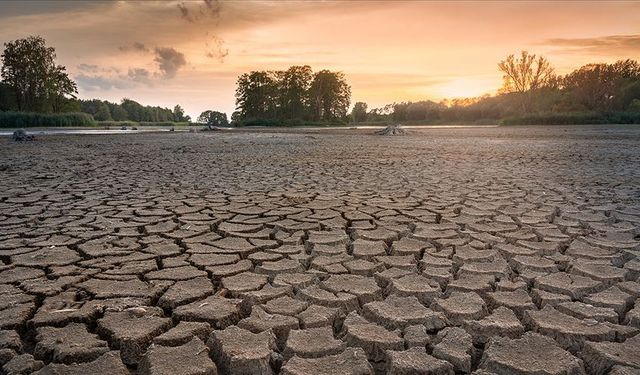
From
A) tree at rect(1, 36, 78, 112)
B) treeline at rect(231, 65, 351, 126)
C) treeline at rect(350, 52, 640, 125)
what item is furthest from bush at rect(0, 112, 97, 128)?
treeline at rect(350, 52, 640, 125)

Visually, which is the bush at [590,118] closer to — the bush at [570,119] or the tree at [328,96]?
the bush at [570,119]

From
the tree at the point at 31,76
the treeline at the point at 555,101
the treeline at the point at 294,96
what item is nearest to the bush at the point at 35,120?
the tree at the point at 31,76

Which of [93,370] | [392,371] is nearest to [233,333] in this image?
[93,370]

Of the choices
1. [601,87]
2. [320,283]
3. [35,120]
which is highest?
[601,87]

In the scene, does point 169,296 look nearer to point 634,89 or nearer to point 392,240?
point 392,240

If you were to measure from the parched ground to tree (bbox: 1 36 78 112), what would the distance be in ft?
153

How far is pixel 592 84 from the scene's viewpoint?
39.3m

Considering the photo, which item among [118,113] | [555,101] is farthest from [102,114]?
[555,101]

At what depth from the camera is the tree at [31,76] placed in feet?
143

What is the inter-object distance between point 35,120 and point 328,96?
32117 mm

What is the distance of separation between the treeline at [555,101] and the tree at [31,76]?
127 ft

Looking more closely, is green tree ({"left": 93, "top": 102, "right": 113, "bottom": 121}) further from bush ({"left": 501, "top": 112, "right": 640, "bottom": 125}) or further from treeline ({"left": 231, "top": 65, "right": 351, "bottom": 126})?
bush ({"left": 501, "top": 112, "right": 640, "bottom": 125})

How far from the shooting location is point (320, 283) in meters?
2.33

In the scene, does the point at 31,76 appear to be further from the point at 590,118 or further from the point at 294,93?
the point at 590,118
